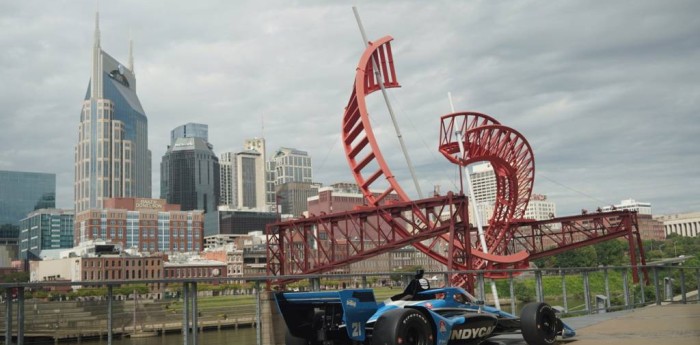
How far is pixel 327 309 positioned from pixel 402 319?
1655mm

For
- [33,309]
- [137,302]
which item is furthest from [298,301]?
[33,309]

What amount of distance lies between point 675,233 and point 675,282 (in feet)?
489

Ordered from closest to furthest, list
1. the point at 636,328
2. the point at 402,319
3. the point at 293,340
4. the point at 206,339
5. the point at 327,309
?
the point at 402,319 → the point at 327,309 → the point at 293,340 → the point at 206,339 → the point at 636,328

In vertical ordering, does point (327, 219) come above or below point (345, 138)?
below

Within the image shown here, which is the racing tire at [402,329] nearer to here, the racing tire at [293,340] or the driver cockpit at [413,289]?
the driver cockpit at [413,289]

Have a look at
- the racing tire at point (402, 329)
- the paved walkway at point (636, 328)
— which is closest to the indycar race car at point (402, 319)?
the racing tire at point (402, 329)

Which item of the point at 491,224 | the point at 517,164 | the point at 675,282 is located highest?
the point at 517,164

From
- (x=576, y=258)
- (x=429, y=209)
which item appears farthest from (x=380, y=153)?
(x=576, y=258)

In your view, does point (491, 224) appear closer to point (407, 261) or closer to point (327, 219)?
point (327, 219)

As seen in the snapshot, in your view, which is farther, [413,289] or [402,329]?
[413,289]

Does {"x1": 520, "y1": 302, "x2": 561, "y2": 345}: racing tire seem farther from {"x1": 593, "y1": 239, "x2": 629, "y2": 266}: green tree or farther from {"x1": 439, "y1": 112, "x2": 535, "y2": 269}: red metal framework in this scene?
{"x1": 593, "y1": 239, "x2": 629, "y2": 266}: green tree

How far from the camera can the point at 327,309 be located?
1346cm

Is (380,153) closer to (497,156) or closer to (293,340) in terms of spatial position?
(497,156)

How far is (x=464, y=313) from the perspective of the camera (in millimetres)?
14562
